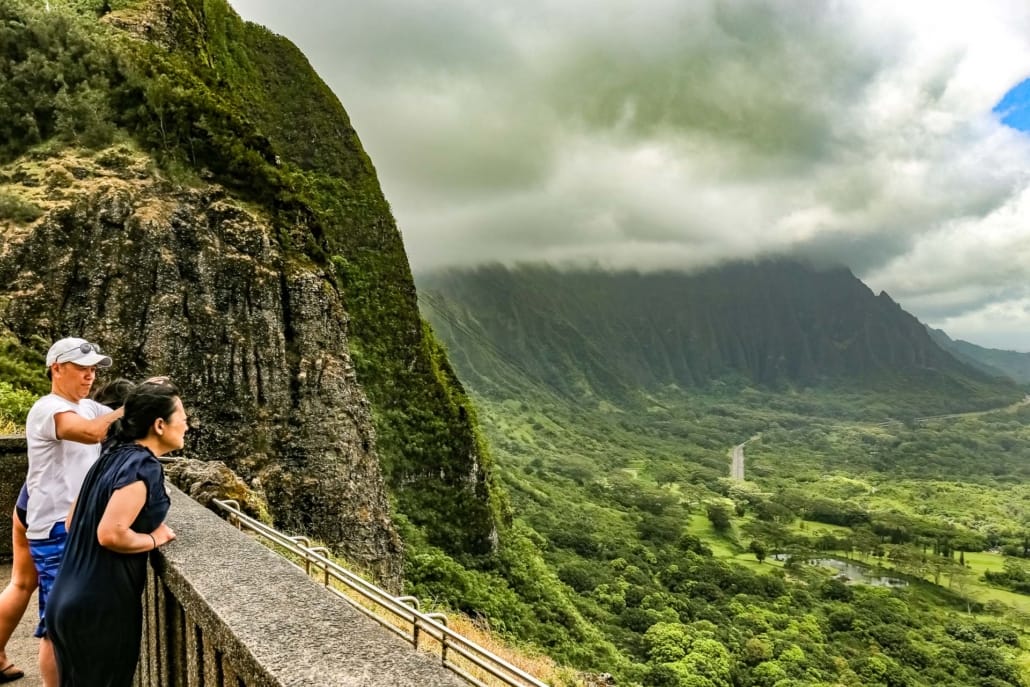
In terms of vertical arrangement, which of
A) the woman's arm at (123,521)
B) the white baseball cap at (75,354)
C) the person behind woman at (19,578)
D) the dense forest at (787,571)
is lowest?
the dense forest at (787,571)

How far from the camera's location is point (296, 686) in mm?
2275

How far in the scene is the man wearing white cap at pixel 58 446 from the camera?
4.18 meters

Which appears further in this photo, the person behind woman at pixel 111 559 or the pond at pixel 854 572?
the pond at pixel 854 572

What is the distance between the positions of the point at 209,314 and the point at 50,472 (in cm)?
1965

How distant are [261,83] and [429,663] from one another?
229 ft

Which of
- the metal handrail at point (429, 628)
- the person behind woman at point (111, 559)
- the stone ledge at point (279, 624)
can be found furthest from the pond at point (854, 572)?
the person behind woman at point (111, 559)

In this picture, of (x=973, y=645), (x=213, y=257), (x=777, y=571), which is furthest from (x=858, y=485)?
(x=213, y=257)

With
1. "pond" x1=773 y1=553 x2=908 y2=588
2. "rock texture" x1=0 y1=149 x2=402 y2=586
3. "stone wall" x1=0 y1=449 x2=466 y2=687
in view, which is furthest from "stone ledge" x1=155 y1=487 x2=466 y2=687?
"pond" x1=773 y1=553 x2=908 y2=588

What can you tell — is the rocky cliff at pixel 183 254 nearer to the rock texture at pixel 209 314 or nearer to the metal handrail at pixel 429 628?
the rock texture at pixel 209 314

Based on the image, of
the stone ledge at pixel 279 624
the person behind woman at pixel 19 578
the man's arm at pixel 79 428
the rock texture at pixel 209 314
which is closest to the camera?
the stone ledge at pixel 279 624

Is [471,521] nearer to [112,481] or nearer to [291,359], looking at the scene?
[291,359]

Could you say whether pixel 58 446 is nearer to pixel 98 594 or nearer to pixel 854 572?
pixel 98 594

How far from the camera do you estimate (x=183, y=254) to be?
72.1 feet

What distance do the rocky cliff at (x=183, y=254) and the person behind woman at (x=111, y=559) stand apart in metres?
19.1
